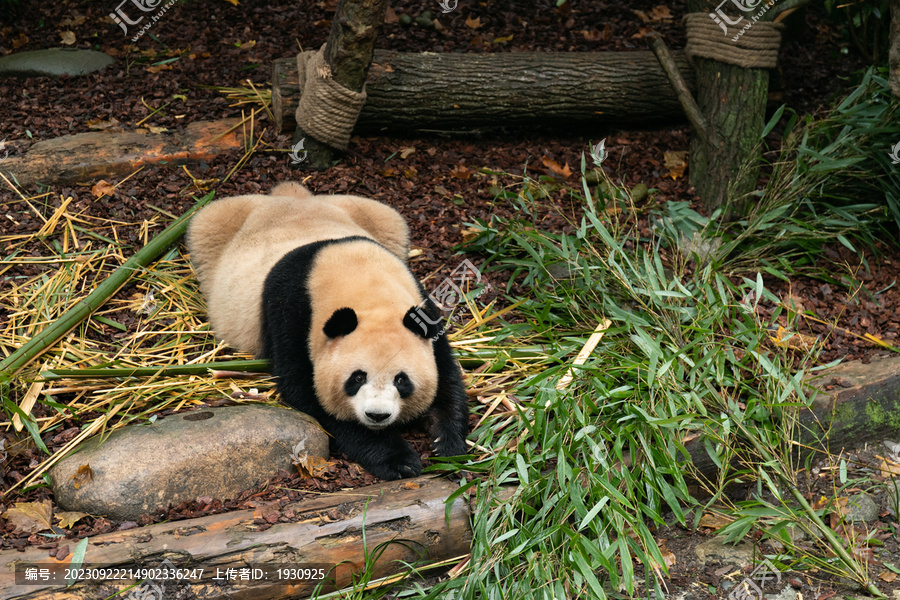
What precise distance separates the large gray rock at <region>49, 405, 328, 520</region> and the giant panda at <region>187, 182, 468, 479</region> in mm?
264

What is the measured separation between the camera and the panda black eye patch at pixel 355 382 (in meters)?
3.24

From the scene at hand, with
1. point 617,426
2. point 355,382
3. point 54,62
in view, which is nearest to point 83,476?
point 355,382

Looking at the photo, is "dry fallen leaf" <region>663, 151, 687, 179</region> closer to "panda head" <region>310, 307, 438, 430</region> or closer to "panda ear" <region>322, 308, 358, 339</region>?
"panda head" <region>310, 307, 438, 430</region>

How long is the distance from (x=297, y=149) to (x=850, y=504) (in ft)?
13.4

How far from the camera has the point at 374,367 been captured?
320cm

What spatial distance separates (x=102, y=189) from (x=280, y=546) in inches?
126

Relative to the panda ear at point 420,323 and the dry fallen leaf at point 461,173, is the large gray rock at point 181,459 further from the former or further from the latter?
the dry fallen leaf at point 461,173

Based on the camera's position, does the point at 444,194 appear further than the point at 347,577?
Yes

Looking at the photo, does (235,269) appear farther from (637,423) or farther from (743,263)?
(743,263)

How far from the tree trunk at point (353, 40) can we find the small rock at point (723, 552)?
3.54 meters

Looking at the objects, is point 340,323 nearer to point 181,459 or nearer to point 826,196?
point 181,459

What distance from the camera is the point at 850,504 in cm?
356

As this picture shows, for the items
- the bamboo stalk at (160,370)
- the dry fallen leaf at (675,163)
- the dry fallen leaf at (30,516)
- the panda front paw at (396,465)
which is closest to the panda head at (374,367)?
the panda front paw at (396,465)

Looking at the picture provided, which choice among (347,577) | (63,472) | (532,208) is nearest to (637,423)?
(347,577)
